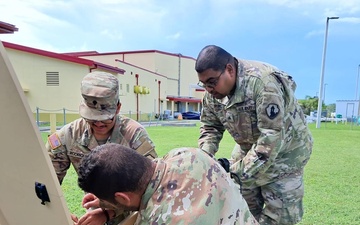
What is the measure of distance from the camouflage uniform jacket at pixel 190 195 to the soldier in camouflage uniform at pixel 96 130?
0.66 m

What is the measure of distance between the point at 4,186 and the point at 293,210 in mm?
1512

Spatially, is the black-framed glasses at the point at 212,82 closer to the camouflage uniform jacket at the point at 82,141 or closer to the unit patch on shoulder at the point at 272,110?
the unit patch on shoulder at the point at 272,110

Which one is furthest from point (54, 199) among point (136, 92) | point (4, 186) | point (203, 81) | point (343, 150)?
point (136, 92)

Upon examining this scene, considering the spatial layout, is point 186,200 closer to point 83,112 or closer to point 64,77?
point 83,112

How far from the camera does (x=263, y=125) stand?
1682mm

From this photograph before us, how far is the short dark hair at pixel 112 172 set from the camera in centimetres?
93

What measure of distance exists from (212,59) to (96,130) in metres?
0.71

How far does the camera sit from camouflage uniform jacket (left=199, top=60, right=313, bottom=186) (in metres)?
1.65

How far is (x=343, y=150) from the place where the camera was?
28.0 ft

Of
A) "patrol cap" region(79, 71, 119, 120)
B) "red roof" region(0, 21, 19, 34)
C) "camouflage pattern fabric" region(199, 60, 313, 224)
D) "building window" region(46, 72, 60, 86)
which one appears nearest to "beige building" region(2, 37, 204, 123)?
"building window" region(46, 72, 60, 86)

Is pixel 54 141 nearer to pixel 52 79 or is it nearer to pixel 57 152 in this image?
pixel 57 152

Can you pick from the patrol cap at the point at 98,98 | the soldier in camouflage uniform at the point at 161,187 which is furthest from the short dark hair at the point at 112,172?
the patrol cap at the point at 98,98

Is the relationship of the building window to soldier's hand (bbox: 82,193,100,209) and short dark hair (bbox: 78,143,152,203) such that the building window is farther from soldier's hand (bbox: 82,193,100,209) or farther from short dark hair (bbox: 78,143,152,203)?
short dark hair (bbox: 78,143,152,203)

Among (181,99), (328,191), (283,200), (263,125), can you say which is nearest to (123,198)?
(263,125)
